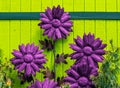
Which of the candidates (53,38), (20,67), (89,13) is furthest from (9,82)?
(89,13)

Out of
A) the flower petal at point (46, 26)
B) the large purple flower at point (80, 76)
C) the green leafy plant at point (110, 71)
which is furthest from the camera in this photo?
the flower petal at point (46, 26)

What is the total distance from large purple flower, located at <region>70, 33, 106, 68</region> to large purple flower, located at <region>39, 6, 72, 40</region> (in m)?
0.20

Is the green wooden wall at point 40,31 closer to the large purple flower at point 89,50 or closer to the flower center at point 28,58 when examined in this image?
the large purple flower at point 89,50

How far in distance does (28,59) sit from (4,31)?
22.8 inches

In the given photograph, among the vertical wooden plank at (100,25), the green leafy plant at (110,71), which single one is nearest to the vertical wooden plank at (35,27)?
the vertical wooden plank at (100,25)

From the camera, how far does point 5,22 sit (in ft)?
18.3

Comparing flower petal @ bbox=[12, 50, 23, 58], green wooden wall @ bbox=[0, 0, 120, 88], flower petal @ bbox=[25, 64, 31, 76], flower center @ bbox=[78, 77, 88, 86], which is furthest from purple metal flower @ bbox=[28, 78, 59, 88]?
green wooden wall @ bbox=[0, 0, 120, 88]

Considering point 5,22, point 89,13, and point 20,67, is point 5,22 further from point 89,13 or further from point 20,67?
point 89,13

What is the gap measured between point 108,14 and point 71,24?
0.50 metres

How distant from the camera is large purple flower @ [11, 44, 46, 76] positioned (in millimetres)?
5191

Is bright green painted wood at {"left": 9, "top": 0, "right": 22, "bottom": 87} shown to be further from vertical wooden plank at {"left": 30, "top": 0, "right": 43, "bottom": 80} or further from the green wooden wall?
vertical wooden plank at {"left": 30, "top": 0, "right": 43, "bottom": 80}

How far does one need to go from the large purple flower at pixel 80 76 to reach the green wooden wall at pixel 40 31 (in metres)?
0.33

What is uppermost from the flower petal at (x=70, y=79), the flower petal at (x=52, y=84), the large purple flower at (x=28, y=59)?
the large purple flower at (x=28, y=59)

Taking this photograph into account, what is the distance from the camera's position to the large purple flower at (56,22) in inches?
211
